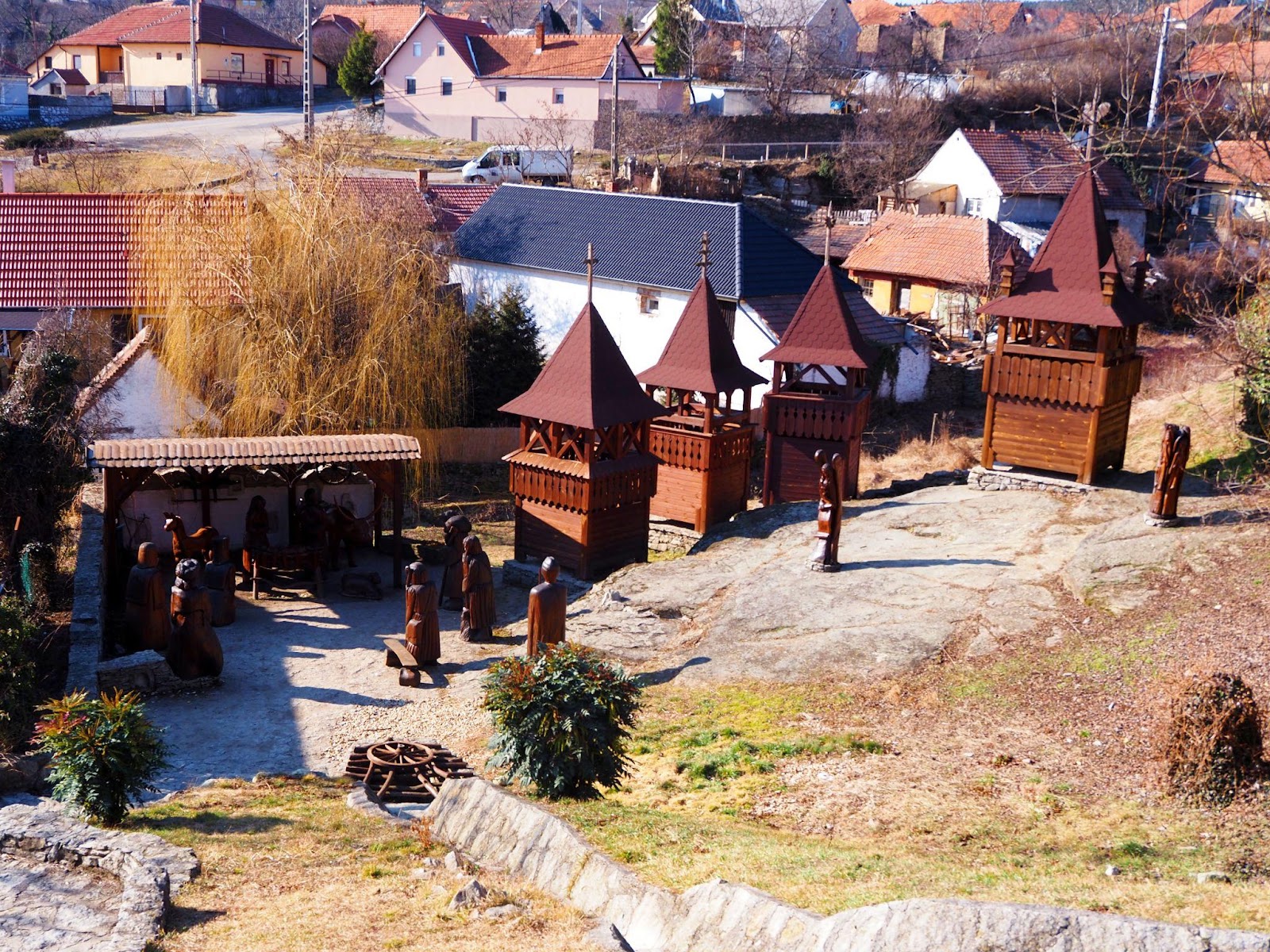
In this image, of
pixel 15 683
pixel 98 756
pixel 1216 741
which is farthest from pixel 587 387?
pixel 1216 741

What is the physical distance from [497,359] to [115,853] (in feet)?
69.4

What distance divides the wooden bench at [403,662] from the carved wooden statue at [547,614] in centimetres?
169

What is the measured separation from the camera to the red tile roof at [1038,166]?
1875 inches

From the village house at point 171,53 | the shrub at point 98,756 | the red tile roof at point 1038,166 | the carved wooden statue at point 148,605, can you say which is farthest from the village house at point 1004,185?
the shrub at point 98,756

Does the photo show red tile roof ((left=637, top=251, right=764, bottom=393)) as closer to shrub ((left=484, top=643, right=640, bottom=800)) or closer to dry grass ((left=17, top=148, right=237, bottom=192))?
shrub ((left=484, top=643, right=640, bottom=800))

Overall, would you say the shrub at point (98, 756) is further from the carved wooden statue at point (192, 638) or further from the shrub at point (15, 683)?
the carved wooden statue at point (192, 638)

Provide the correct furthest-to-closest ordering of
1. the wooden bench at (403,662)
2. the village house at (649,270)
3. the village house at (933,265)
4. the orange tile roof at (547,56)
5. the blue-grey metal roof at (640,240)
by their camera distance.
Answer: the orange tile roof at (547,56) → the village house at (933,265) → the blue-grey metal roof at (640,240) → the village house at (649,270) → the wooden bench at (403,662)

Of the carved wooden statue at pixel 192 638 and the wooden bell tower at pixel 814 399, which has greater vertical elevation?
the wooden bell tower at pixel 814 399

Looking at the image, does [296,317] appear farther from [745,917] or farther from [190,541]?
[745,917]

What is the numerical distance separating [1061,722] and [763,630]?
4342mm

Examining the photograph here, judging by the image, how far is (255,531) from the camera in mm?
19297

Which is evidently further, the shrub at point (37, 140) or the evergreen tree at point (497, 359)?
the shrub at point (37, 140)

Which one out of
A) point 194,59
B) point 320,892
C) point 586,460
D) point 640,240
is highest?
point 194,59

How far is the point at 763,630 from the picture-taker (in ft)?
49.6
